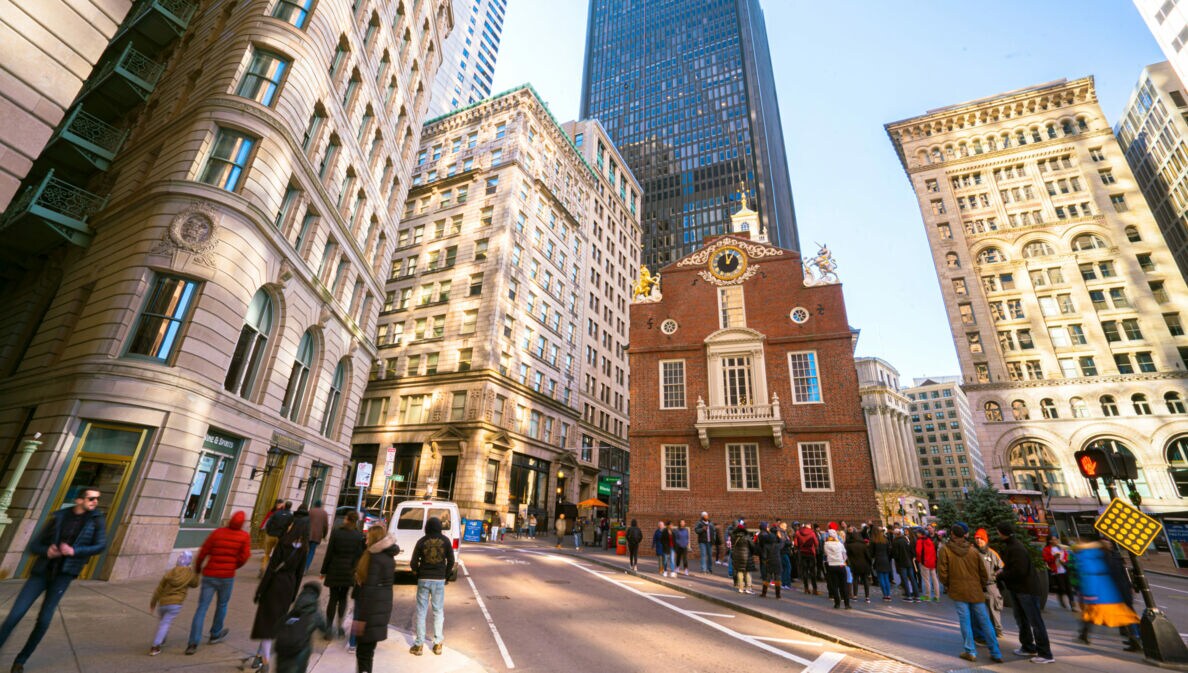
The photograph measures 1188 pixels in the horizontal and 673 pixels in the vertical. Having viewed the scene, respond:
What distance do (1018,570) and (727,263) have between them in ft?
73.8

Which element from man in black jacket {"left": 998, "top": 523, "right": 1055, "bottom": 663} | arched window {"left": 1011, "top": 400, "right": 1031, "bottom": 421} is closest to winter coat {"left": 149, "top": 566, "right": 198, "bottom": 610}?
man in black jacket {"left": 998, "top": 523, "right": 1055, "bottom": 663}

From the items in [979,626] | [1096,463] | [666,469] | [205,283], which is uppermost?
[205,283]

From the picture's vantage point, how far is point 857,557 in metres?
14.3

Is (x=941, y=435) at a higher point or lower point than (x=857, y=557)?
higher

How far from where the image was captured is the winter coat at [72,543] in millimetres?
5570

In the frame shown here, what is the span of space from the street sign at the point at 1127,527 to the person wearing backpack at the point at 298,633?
11222mm

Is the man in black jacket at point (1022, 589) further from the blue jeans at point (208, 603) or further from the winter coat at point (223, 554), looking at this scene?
the blue jeans at point (208, 603)

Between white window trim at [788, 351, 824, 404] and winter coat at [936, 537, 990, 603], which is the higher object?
white window trim at [788, 351, 824, 404]

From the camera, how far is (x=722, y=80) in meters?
129

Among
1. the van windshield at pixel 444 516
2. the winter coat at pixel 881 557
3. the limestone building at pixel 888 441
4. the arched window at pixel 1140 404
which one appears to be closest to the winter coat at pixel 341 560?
the van windshield at pixel 444 516

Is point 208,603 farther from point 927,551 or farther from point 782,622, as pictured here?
point 927,551

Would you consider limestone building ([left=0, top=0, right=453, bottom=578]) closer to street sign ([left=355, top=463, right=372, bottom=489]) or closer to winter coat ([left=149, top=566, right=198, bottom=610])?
street sign ([left=355, top=463, right=372, bottom=489])

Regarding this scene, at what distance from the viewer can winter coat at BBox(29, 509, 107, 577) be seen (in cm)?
557

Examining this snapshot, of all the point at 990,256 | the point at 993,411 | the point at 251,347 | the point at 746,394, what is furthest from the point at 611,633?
the point at 990,256
